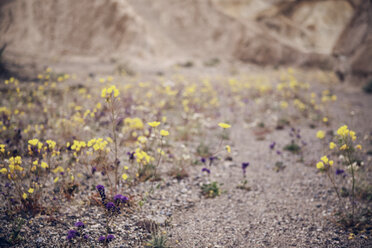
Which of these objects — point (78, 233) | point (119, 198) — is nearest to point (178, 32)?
point (119, 198)

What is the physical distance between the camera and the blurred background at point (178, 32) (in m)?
13.8

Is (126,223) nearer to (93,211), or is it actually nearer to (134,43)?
(93,211)

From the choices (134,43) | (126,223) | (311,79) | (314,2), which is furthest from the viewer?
(314,2)

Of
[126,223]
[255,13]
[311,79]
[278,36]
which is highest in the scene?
[255,13]

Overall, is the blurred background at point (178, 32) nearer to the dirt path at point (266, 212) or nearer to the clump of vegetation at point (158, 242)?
the dirt path at point (266, 212)

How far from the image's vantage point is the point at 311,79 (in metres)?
12.1

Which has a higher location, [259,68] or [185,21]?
[185,21]

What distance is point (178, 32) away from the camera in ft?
58.6

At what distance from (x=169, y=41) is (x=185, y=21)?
7.07 ft

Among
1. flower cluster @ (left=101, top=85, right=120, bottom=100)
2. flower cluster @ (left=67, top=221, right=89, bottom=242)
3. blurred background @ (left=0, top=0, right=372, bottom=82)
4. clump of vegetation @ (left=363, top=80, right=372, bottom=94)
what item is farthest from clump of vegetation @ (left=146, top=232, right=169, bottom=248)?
clump of vegetation @ (left=363, top=80, right=372, bottom=94)

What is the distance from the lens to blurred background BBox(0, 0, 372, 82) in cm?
1378

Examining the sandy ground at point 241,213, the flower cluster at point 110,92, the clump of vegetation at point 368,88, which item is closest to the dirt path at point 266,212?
the sandy ground at point 241,213

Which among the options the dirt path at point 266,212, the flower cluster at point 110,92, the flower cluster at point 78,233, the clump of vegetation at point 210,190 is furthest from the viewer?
the clump of vegetation at point 210,190

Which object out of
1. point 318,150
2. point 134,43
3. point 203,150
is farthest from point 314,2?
point 203,150
